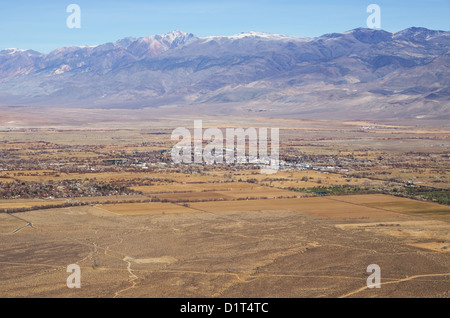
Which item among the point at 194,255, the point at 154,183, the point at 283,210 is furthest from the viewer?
the point at 154,183

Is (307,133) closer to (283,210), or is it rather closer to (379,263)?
(283,210)

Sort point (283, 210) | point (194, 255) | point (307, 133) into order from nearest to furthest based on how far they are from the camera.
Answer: point (194, 255), point (283, 210), point (307, 133)
